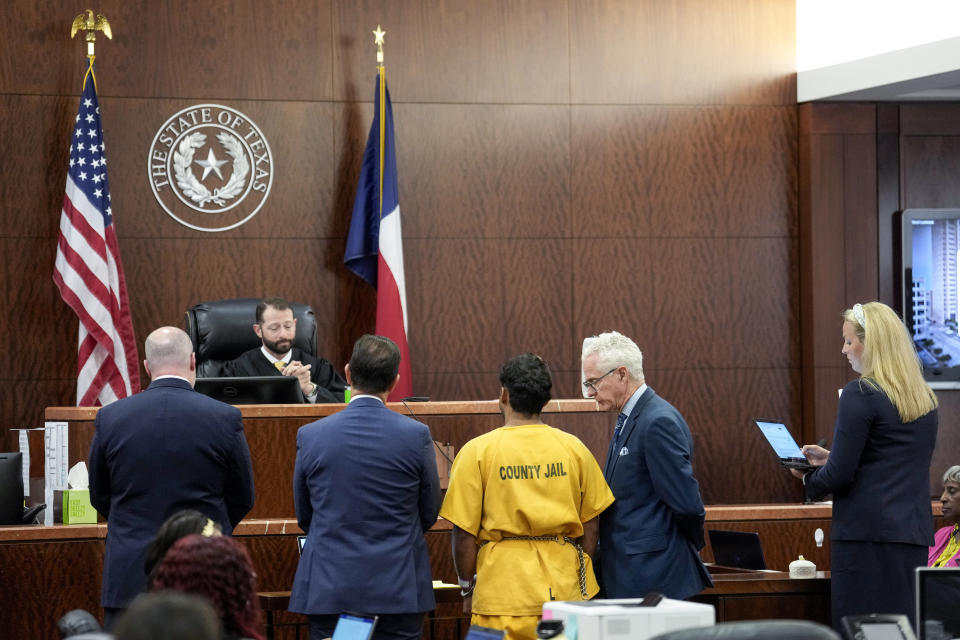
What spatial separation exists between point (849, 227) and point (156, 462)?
5.08 metres

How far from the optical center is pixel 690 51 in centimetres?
773

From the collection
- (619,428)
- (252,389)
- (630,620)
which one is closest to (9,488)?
(252,389)

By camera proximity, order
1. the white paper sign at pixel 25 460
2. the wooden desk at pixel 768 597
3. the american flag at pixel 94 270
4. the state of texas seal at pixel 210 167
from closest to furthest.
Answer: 1. the wooden desk at pixel 768 597
2. the white paper sign at pixel 25 460
3. the american flag at pixel 94 270
4. the state of texas seal at pixel 210 167

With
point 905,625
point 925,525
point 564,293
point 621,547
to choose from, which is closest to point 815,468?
point 925,525

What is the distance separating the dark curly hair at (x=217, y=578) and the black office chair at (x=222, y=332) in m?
3.84

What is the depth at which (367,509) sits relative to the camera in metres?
3.61

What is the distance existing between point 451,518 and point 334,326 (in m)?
3.88

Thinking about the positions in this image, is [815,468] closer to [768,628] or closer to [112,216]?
[768,628]

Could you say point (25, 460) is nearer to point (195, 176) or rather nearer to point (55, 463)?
point (55, 463)

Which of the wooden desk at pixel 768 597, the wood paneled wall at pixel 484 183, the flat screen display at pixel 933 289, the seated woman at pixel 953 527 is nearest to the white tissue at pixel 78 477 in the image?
the wooden desk at pixel 768 597

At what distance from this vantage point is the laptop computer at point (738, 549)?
464cm

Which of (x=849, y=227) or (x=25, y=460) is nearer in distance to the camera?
(x=25, y=460)

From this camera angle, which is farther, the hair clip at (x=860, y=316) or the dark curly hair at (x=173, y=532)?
the hair clip at (x=860, y=316)

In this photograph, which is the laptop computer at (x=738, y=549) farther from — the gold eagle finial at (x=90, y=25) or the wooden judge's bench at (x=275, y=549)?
the gold eagle finial at (x=90, y=25)
